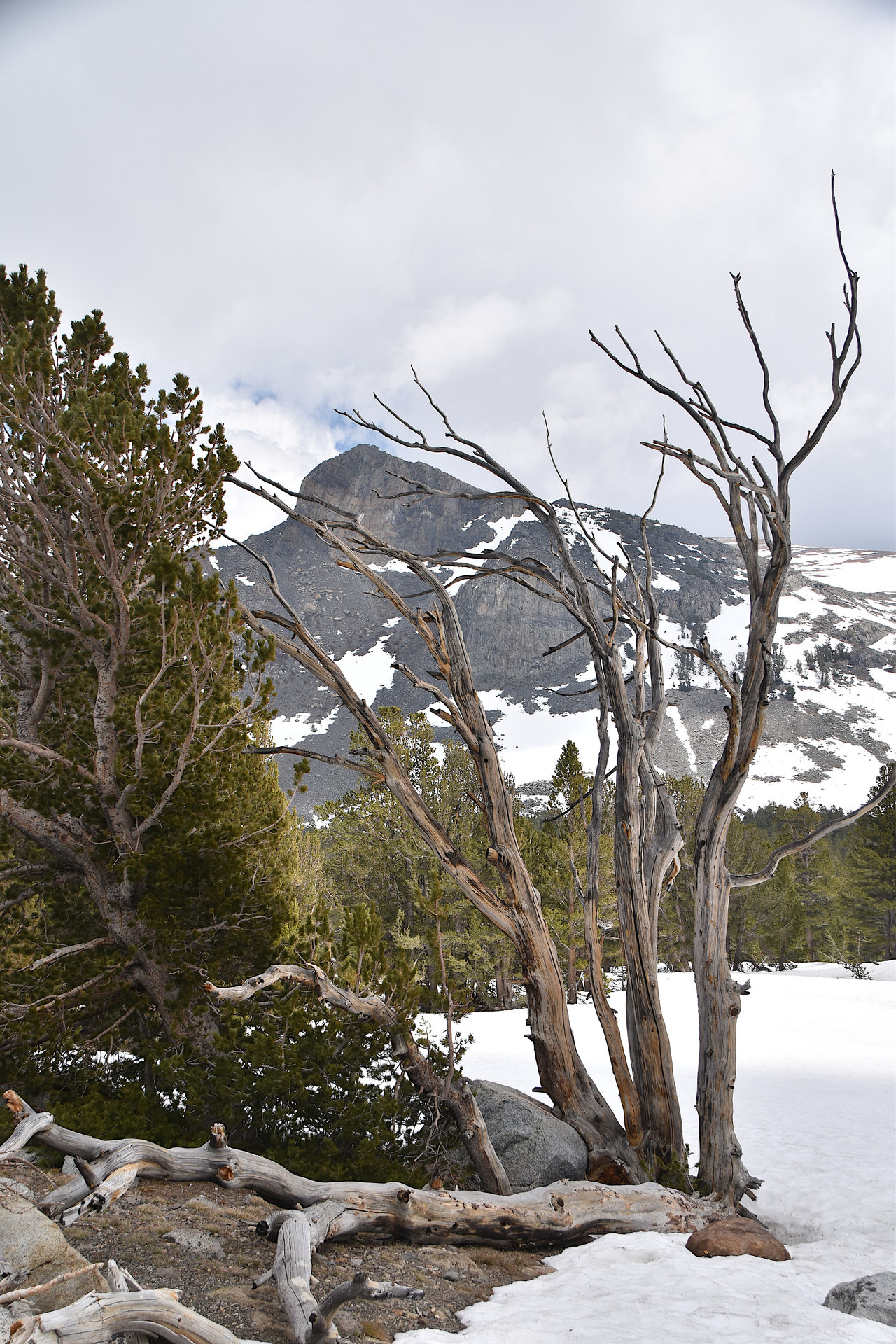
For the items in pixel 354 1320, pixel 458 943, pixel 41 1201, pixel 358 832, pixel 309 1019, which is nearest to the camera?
pixel 354 1320

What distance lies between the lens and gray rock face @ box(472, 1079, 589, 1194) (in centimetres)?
511

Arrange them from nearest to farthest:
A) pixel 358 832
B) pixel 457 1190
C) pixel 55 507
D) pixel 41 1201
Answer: pixel 41 1201
pixel 457 1190
pixel 55 507
pixel 358 832

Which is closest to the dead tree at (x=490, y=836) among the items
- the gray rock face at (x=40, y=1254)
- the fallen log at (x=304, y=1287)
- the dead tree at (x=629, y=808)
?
the dead tree at (x=629, y=808)

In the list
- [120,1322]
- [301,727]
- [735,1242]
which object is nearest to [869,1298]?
[735,1242]

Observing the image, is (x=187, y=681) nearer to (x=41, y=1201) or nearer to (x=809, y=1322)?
(x=41, y=1201)

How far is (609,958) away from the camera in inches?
941

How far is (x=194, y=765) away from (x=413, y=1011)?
243cm

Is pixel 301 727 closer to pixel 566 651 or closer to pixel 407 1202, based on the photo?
pixel 566 651

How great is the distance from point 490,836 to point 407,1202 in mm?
2286

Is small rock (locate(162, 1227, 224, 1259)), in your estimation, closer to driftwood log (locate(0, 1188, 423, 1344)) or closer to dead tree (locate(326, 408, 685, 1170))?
driftwood log (locate(0, 1188, 423, 1344))

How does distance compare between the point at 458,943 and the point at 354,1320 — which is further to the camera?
the point at 458,943

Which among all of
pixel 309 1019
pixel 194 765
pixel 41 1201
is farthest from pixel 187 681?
pixel 41 1201

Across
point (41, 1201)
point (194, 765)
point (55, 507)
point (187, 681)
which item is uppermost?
point (55, 507)

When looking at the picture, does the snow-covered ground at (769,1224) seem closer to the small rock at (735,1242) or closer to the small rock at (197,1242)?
the small rock at (735,1242)
